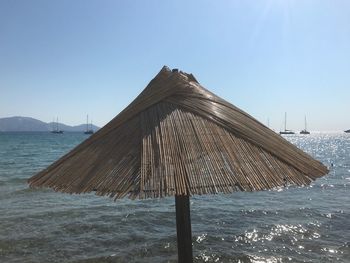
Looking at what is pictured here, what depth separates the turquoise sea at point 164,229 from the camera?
9.62 m

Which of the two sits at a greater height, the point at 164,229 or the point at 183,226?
the point at 183,226

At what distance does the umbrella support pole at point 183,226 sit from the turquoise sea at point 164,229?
561 centimetres

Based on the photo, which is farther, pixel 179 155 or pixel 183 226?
pixel 183 226

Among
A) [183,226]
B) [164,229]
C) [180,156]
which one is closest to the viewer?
[180,156]

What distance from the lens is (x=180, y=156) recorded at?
3.15 meters

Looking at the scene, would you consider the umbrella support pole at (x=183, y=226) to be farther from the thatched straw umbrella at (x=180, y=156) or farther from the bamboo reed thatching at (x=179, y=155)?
the bamboo reed thatching at (x=179, y=155)

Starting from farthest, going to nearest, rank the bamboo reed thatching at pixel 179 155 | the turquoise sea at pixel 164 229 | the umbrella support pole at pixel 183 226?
the turquoise sea at pixel 164 229
the umbrella support pole at pixel 183 226
the bamboo reed thatching at pixel 179 155

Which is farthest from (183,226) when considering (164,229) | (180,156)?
(164,229)

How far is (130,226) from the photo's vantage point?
12336mm

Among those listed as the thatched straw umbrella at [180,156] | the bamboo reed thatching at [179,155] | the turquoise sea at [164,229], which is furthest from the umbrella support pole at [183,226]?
the turquoise sea at [164,229]

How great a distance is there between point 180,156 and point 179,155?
0.01 metres

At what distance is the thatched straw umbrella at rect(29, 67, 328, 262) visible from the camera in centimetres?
298

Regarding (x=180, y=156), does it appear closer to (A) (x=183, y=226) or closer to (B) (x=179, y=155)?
(B) (x=179, y=155)

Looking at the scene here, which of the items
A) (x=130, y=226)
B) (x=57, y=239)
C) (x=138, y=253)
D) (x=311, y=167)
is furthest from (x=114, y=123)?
(x=130, y=226)
